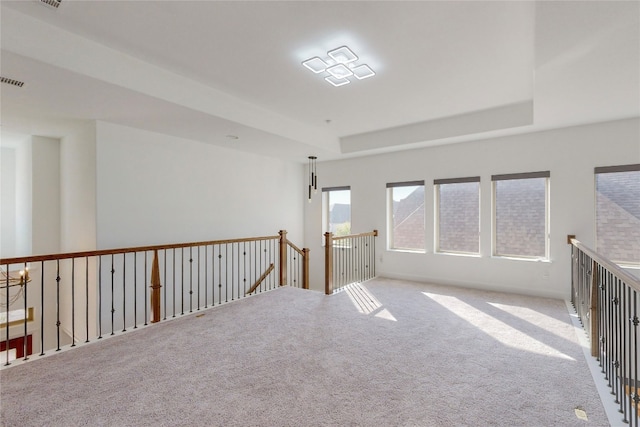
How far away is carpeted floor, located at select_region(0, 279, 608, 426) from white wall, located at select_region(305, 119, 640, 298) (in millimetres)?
1109

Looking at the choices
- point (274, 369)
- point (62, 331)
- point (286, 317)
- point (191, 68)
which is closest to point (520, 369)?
point (274, 369)

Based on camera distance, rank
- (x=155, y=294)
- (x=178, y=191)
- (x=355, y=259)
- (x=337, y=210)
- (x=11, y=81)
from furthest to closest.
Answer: (x=337, y=210)
(x=355, y=259)
(x=178, y=191)
(x=155, y=294)
(x=11, y=81)

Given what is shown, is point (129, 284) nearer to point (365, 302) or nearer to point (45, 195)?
point (45, 195)

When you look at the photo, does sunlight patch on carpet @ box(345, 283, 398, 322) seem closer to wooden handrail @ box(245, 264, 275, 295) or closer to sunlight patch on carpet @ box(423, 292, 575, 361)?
sunlight patch on carpet @ box(423, 292, 575, 361)

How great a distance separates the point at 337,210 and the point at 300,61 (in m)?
4.58

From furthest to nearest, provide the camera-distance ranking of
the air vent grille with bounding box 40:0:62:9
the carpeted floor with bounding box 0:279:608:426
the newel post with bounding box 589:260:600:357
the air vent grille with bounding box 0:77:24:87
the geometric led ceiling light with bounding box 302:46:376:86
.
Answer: the geometric led ceiling light with bounding box 302:46:376:86, the air vent grille with bounding box 0:77:24:87, the newel post with bounding box 589:260:600:357, the air vent grille with bounding box 40:0:62:9, the carpeted floor with bounding box 0:279:608:426

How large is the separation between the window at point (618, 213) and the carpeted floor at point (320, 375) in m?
1.41

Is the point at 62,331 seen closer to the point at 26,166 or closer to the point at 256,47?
the point at 26,166

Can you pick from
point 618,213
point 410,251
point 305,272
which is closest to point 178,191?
point 305,272

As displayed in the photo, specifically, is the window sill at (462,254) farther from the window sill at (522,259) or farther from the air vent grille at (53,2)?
the air vent grille at (53,2)

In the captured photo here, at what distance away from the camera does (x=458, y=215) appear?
18.9ft

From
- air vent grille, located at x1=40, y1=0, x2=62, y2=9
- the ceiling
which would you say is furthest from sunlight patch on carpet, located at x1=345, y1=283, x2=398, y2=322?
air vent grille, located at x1=40, y1=0, x2=62, y2=9

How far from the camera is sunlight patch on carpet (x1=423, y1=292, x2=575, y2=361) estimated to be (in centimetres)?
300

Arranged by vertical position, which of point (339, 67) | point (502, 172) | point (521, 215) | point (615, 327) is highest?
point (339, 67)
